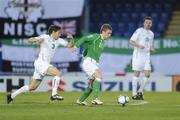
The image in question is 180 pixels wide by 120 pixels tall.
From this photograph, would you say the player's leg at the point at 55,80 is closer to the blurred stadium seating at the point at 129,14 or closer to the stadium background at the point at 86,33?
the stadium background at the point at 86,33

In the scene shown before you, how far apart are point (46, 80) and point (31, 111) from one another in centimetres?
1059

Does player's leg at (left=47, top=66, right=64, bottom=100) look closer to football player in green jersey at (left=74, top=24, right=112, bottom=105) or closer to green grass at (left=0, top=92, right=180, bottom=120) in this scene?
green grass at (left=0, top=92, right=180, bottom=120)

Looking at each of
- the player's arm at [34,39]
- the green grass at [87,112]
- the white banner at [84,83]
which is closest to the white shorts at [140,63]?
the green grass at [87,112]

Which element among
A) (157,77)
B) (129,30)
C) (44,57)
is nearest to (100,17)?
(129,30)

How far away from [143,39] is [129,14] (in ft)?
39.9

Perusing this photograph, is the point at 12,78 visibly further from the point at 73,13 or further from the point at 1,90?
the point at 73,13

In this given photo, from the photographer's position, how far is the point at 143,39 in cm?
1883

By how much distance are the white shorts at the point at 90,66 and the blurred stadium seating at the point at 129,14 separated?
14119 millimetres

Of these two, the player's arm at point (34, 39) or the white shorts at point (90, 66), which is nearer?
the white shorts at point (90, 66)

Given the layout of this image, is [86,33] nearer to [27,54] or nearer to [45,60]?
[27,54]

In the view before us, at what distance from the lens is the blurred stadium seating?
30250 mm

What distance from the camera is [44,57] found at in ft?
54.6

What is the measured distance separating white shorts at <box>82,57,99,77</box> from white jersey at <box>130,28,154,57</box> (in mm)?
3292

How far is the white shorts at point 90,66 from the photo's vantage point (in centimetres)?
1547
